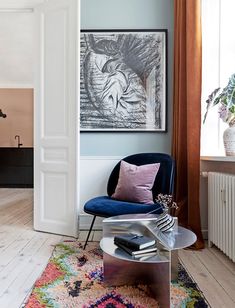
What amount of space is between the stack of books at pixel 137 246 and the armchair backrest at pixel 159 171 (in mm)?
948

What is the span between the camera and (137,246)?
5.49 feet

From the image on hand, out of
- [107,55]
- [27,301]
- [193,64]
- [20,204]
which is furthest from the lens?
[20,204]

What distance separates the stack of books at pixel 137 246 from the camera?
1668 mm

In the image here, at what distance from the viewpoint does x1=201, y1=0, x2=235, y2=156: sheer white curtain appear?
295 centimetres

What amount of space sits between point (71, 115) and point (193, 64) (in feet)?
4.28

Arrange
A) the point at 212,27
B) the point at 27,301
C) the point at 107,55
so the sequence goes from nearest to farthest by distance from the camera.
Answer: the point at 27,301, the point at 212,27, the point at 107,55

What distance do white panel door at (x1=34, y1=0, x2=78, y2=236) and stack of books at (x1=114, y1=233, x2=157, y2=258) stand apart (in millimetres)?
1309

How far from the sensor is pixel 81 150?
10.5 feet

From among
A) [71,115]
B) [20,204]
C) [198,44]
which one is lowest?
[20,204]

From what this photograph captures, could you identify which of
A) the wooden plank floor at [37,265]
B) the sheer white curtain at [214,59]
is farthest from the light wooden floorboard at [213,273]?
the sheer white curtain at [214,59]

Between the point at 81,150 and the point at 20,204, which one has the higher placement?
the point at 81,150

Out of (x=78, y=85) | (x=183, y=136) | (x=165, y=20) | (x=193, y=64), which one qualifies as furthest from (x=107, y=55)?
(x=183, y=136)

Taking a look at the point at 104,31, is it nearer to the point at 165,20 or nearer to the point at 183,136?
the point at 165,20

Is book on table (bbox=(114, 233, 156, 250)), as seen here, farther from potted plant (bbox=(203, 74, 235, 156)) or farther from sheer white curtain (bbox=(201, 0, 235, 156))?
sheer white curtain (bbox=(201, 0, 235, 156))
